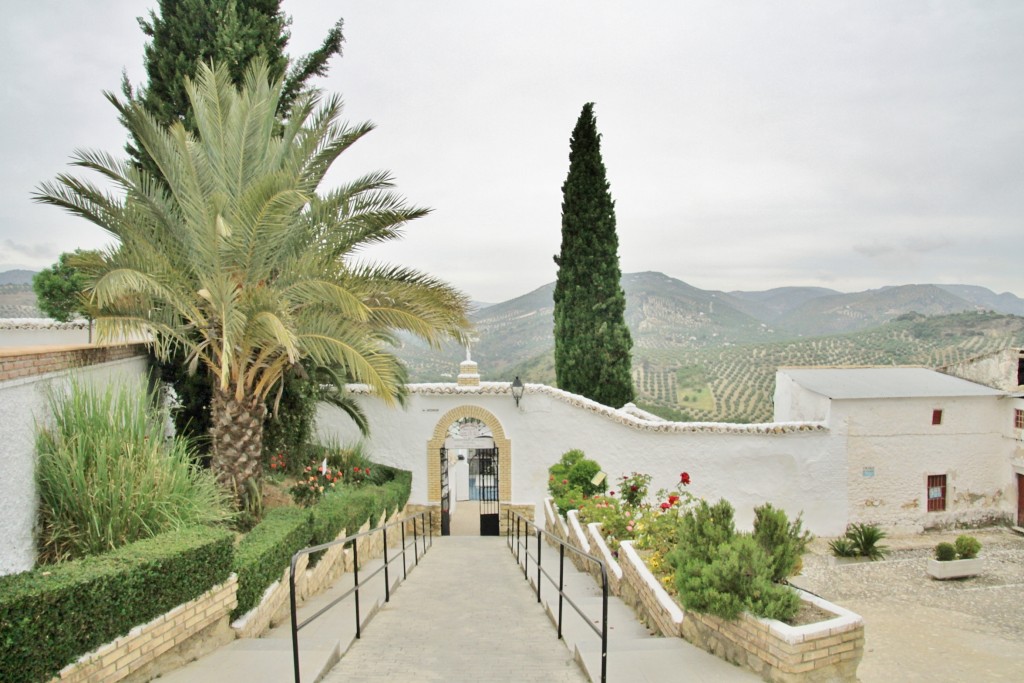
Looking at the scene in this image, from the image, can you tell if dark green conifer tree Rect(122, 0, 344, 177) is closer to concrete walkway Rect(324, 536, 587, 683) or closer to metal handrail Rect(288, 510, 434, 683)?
metal handrail Rect(288, 510, 434, 683)

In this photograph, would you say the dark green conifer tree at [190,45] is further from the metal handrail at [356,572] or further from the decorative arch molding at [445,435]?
the metal handrail at [356,572]

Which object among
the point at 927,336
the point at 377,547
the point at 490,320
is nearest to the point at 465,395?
the point at 377,547

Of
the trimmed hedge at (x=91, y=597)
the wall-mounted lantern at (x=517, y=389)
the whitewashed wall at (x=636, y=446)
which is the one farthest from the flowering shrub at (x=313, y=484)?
the trimmed hedge at (x=91, y=597)

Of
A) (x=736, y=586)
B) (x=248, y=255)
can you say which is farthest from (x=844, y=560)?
(x=248, y=255)

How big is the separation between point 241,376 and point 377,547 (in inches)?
181

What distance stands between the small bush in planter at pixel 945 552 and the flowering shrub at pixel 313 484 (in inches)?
424

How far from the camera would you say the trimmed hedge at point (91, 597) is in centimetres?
352

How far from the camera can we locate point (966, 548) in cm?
1217

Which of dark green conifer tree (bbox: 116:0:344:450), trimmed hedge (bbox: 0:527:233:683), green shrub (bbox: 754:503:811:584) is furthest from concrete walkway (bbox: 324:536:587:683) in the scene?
dark green conifer tree (bbox: 116:0:344:450)

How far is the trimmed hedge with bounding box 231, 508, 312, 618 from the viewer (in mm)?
5773

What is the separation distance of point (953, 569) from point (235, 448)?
40.1 feet

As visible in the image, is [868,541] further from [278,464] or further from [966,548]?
[278,464]

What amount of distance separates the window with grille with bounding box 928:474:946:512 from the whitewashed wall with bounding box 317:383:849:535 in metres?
2.36

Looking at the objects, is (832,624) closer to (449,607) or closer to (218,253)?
(449,607)
